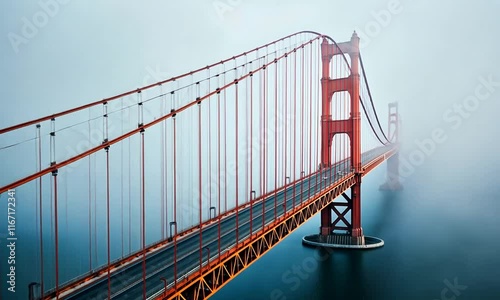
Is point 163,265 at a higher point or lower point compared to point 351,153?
lower

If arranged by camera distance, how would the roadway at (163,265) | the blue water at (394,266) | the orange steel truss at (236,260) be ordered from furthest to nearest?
the blue water at (394,266), the roadway at (163,265), the orange steel truss at (236,260)

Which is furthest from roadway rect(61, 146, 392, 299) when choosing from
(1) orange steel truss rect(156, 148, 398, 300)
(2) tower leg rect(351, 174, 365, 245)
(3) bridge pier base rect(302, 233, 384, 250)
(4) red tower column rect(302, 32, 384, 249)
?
(3) bridge pier base rect(302, 233, 384, 250)

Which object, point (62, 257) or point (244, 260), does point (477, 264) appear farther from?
point (62, 257)

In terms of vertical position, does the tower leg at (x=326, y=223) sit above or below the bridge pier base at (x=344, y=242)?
above

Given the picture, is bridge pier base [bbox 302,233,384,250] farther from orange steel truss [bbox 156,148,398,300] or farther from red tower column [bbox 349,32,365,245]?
orange steel truss [bbox 156,148,398,300]

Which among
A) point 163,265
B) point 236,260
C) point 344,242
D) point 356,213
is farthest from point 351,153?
point 163,265

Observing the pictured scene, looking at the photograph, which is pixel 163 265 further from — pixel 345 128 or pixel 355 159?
pixel 345 128

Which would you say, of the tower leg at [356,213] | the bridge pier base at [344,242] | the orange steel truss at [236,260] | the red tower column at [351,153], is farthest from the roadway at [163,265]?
the bridge pier base at [344,242]

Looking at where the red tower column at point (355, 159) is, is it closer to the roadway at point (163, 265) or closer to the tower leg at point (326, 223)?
the tower leg at point (326, 223)

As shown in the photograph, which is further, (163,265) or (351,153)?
(351,153)

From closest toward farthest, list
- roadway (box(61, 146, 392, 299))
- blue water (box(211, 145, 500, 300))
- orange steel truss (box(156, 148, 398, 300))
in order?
orange steel truss (box(156, 148, 398, 300))
roadway (box(61, 146, 392, 299))
blue water (box(211, 145, 500, 300))

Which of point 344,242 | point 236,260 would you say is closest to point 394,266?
point 344,242
